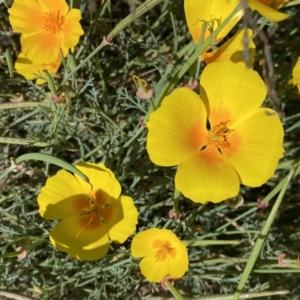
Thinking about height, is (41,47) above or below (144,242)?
above

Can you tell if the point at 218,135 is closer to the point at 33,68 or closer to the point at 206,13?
the point at 206,13

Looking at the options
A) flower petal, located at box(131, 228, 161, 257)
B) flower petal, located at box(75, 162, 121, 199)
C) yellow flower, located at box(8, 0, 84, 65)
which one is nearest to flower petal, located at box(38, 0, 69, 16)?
yellow flower, located at box(8, 0, 84, 65)

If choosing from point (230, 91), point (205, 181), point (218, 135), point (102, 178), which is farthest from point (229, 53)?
point (102, 178)

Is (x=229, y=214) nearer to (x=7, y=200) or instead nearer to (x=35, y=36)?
(x=7, y=200)

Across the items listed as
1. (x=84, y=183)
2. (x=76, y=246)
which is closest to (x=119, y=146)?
(x=84, y=183)

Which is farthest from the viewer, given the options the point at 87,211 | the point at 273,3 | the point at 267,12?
the point at 87,211
